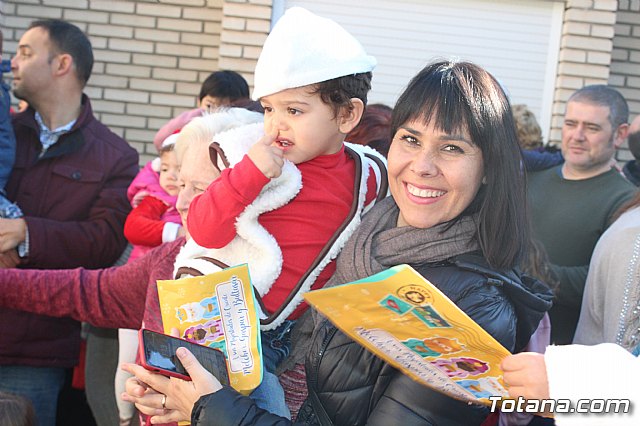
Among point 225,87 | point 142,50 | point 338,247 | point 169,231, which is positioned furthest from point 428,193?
point 142,50

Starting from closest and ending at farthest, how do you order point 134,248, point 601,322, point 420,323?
point 420,323
point 601,322
point 134,248

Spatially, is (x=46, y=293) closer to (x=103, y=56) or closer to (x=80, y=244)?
(x=80, y=244)

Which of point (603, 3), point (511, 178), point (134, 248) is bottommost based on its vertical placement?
point (134, 248)

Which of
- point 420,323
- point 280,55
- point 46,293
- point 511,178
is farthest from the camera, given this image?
point 46,293

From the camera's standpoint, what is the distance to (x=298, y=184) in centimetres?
261

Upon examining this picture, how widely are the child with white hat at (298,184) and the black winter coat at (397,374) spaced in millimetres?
261

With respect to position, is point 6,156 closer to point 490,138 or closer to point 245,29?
point 490,138

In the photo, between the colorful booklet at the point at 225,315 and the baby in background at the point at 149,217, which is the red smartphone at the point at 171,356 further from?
the baby in background at the point at 149,217

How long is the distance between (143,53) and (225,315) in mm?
5452

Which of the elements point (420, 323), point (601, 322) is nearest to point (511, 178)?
point (420, 323)

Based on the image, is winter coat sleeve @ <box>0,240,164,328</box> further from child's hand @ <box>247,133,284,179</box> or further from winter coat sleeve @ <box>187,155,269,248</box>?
child's hand @ <box>247,133,284,179</box>

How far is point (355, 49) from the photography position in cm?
270

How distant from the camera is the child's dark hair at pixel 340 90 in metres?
2.64

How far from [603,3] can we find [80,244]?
496cm
